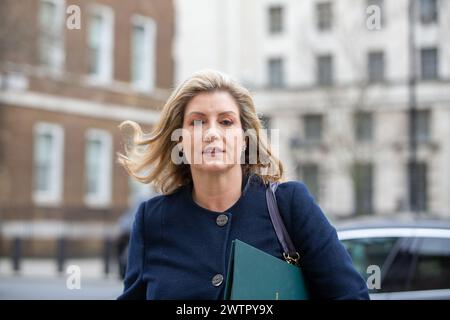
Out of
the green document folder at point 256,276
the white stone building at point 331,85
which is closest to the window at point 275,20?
the white stone building at point 331,85

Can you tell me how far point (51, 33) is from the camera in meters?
25.3

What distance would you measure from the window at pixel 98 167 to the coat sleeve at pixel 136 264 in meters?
26.5

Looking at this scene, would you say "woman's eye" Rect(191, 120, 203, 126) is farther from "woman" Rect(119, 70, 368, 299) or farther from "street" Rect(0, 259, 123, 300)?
"street" Rect(0, 259, 123, 300)

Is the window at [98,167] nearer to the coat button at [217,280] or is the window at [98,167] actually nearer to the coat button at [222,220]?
the coat button at [222,220]

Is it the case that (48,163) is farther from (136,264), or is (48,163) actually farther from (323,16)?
(323,16)

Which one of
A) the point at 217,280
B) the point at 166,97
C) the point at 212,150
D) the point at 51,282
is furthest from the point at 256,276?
the point at 166,97

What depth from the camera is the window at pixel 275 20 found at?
5197cm

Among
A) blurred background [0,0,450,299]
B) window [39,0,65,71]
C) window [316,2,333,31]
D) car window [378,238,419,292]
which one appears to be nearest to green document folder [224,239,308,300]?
blurred background [0,0,450,299]

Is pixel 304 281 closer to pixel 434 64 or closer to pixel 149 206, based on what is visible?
pixel 149 206

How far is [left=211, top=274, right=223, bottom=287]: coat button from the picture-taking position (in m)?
2.58

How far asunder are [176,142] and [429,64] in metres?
46.7

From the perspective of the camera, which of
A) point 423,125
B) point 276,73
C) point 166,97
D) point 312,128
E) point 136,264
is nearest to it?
point 136,264

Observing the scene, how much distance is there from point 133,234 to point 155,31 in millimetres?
29670

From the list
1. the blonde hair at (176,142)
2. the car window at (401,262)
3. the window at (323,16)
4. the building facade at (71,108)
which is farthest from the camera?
the window at (323,16)
